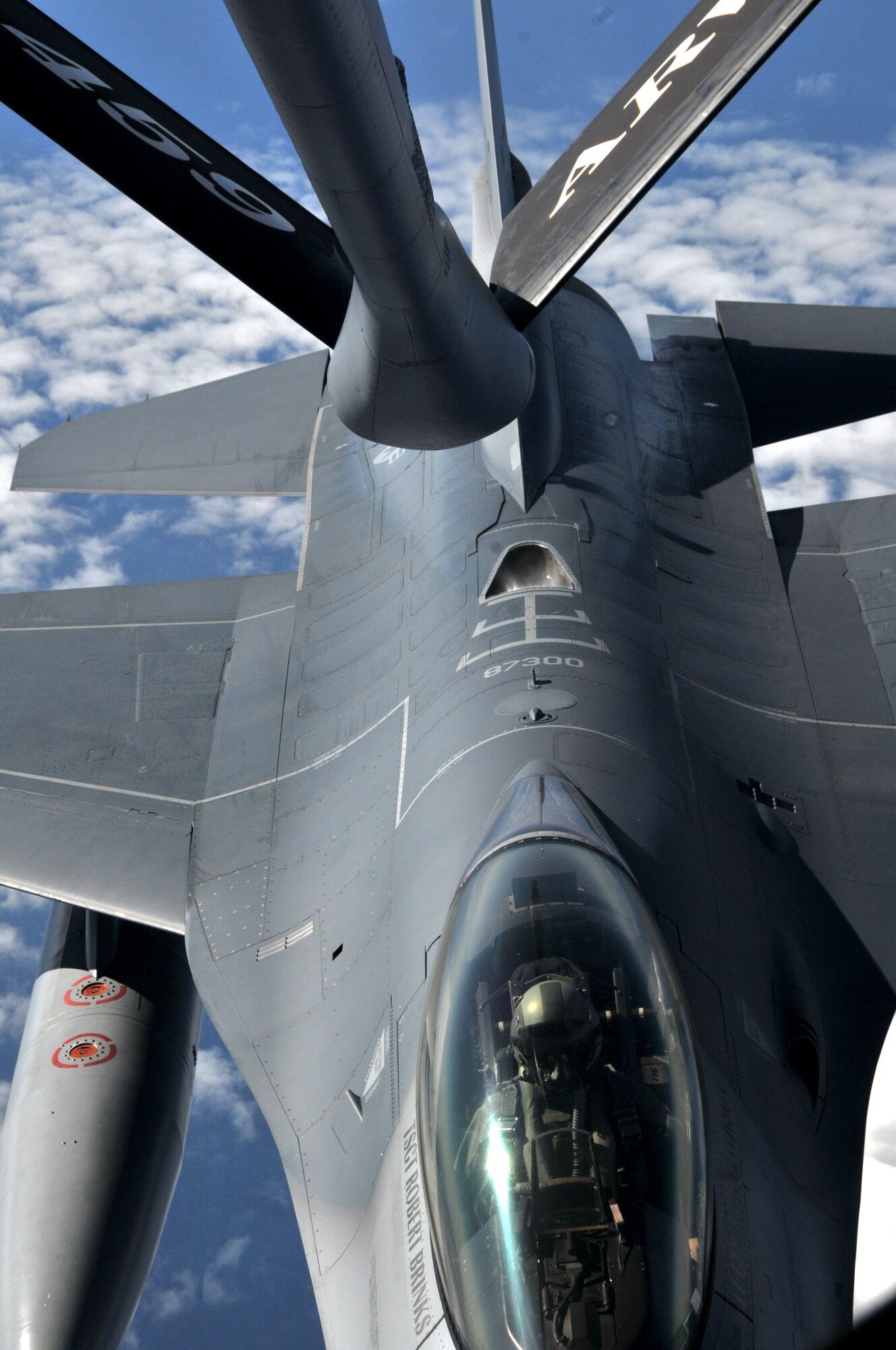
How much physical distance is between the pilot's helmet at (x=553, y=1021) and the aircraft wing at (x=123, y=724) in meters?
4.21

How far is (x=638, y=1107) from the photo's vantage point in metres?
4.30

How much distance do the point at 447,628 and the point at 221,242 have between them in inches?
146

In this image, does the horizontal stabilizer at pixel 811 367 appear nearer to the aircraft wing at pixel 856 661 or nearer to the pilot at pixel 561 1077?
the aircraft wing at pixel 856 661

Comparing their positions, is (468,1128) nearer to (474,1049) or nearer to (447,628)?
(474,1049)

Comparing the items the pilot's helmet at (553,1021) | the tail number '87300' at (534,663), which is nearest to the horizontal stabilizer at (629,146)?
the tail number '87300' at (534,663)

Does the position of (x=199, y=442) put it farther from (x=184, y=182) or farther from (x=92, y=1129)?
(x=92, y=1129)

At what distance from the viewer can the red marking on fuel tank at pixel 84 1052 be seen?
8.98 m

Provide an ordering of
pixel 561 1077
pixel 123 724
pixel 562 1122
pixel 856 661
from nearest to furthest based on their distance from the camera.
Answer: pixel 562 1122 < pixel 561 1077 < pixel 856 661 < pixel 123 724

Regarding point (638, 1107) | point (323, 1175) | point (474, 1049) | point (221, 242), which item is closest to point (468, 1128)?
point (474, 1049)

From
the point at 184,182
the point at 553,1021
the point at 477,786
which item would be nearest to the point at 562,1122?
the point at 553,1021

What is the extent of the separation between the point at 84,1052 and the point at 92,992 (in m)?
0.63

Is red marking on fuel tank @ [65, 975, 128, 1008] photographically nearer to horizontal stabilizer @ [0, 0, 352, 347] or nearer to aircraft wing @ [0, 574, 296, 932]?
aircraft wing @ [0, 574, 296, 932]

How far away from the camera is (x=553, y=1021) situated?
4.41 metres

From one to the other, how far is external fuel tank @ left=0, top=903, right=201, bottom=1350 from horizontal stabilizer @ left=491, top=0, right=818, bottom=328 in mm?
6229
